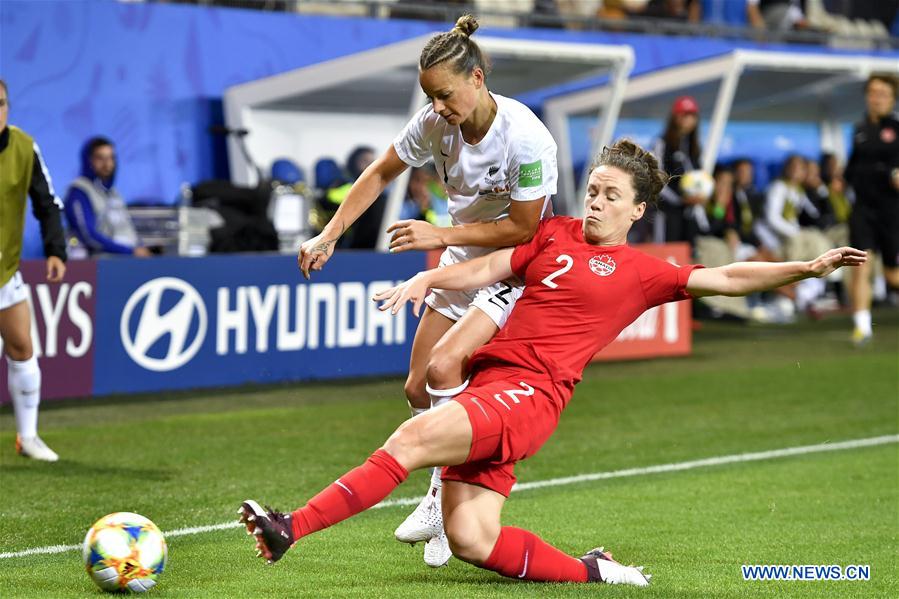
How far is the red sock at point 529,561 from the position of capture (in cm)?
502

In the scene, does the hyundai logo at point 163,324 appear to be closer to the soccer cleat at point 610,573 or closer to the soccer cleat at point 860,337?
the soccer cleat at point 610,573

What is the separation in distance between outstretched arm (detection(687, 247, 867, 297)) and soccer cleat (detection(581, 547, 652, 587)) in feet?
3.38

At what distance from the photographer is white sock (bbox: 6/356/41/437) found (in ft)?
25.9

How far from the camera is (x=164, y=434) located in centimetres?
902

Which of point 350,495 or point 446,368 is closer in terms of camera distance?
point 350,495

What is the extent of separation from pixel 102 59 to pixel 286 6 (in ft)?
7.37

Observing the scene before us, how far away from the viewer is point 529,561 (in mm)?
5078

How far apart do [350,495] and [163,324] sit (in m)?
6.14

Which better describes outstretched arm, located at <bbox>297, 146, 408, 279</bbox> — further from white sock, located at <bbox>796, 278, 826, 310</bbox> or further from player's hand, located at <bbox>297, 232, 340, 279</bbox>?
white sock, located at <bbox>796, 278, 826, 310</bbox>

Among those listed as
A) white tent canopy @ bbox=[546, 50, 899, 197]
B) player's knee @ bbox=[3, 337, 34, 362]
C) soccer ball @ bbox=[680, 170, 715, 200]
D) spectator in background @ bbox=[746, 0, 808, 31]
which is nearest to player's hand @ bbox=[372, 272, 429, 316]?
player's knee @ bbox=[3, 337, 34, 362]

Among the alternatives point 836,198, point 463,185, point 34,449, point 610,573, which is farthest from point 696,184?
point 610,573

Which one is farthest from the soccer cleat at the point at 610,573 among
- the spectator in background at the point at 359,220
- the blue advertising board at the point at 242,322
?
the spectator in background at the point at 359,220

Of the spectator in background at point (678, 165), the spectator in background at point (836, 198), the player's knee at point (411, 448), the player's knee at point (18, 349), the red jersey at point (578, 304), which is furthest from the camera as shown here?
the spectator in background at point (836, 198)

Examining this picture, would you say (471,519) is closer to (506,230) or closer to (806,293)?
(506,230)
